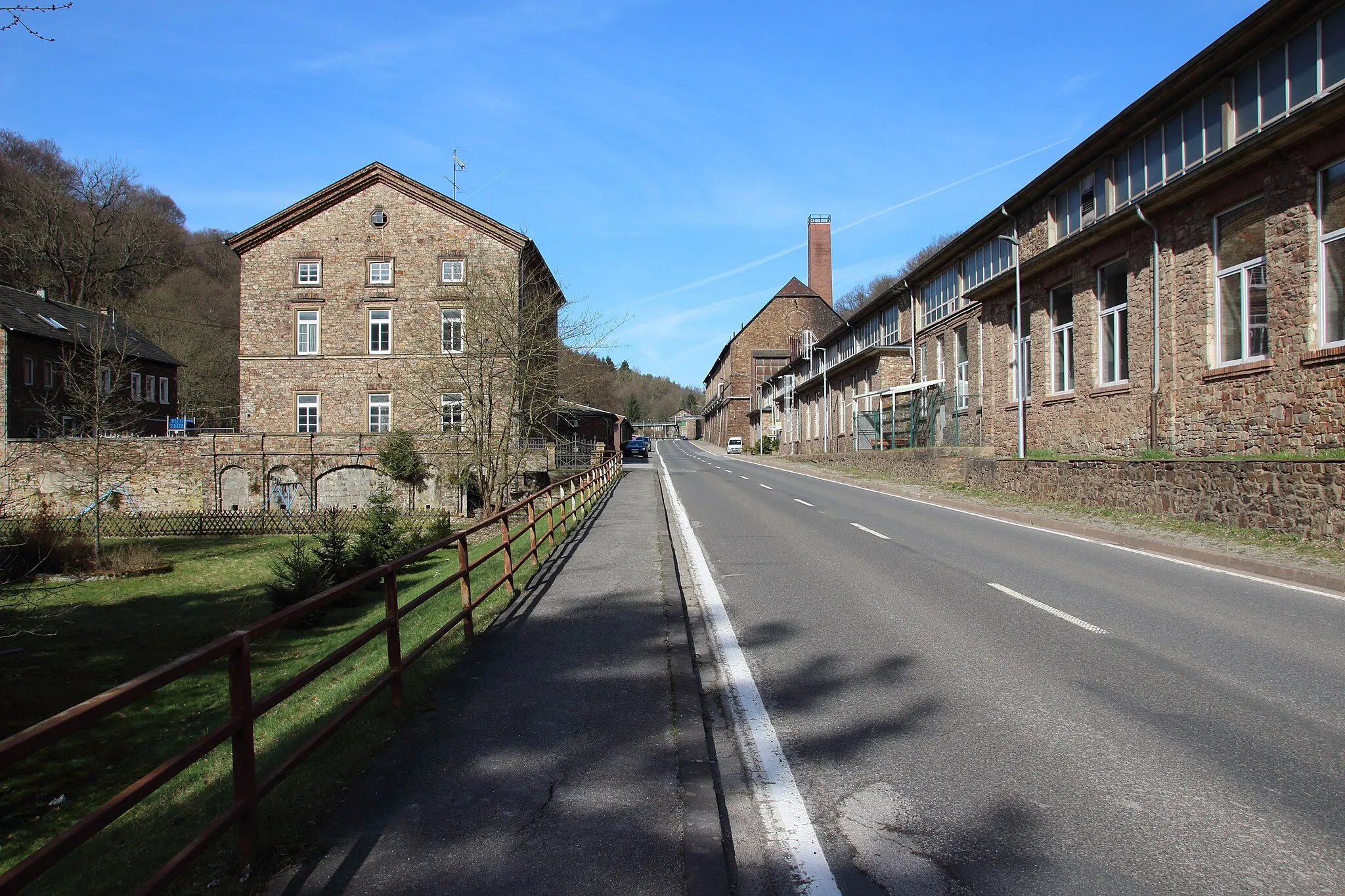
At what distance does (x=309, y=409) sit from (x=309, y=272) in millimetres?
7108

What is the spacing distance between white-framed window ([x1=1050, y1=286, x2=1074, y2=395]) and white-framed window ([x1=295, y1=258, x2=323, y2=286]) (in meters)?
34.8

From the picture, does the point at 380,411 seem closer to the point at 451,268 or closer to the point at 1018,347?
the point at 451,268

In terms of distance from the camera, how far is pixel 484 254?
40.3m

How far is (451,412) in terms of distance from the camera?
30.4 meters

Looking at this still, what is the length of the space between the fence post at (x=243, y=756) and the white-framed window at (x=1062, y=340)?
24766 millimetres

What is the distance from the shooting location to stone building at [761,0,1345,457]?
14898 millimetres

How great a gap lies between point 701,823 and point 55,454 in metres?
42.8

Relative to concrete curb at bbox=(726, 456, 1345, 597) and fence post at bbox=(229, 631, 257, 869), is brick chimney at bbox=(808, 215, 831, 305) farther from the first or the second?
fence post at bbox=(229, 631, 257, 869)

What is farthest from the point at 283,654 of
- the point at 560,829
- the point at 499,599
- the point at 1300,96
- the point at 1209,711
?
the point at 1300,96

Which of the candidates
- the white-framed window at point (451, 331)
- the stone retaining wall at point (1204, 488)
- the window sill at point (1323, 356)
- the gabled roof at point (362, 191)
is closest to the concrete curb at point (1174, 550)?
the stone retaining wall at point (1204, 488)

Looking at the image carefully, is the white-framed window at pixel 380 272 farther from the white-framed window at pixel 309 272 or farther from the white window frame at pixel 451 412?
the white window frame at pixel 451 412

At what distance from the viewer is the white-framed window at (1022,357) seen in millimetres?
27125

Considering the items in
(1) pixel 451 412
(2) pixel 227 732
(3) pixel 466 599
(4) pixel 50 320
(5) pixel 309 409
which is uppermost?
(4) pixel 50 320

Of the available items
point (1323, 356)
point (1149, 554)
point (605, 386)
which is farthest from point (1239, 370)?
point (605, 386)
